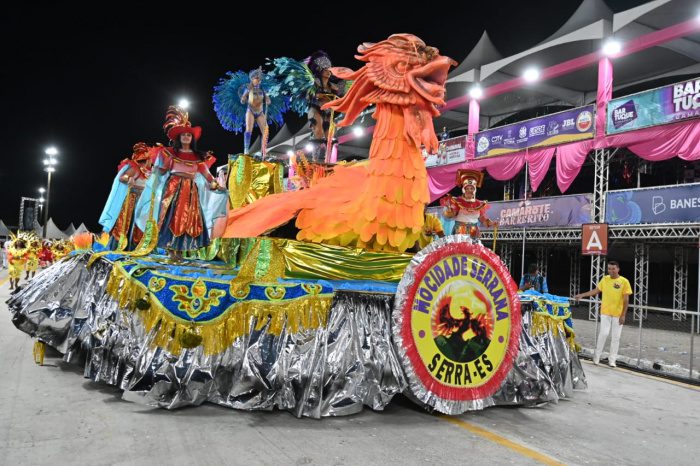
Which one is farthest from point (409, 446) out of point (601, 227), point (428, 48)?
point (601, 227)

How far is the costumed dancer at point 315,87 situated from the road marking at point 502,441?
374cm

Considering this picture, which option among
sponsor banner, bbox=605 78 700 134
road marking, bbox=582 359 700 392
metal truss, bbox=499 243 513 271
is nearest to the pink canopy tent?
sponsor banner, bbox=605 78 700 134

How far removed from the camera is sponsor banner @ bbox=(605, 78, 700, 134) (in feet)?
36.4

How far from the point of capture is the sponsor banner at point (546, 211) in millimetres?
13438

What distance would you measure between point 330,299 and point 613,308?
5331 mm

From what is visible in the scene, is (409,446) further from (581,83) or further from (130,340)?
(581,83)

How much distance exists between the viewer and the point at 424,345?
13.1ft

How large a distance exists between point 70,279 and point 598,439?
543 centimetres

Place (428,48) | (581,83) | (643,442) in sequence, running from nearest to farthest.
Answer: (643,442) → (428,48) → (581,83)

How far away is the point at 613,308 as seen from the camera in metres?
7.40

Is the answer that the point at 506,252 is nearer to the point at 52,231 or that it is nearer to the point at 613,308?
the point at 613,308

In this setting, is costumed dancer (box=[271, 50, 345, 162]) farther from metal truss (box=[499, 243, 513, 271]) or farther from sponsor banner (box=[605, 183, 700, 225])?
metal truss (box=[499, 243, 513, 271])

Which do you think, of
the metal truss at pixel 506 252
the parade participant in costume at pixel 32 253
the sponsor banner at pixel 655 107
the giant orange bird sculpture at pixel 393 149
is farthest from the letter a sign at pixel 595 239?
the parade participant in costume at pixel 32 253

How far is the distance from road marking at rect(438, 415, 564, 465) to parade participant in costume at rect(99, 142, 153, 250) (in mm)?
4683
